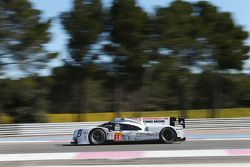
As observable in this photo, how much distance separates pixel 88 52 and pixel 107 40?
58.8 inches

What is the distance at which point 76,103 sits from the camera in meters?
29.8

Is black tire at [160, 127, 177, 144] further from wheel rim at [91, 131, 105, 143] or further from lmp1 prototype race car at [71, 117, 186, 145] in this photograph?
wheel rim at [91, 131, 105, 143]

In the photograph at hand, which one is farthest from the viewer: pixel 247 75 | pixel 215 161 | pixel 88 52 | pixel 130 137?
pixel 247 75

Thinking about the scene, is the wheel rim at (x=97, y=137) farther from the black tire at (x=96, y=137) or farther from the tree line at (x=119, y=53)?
the tree line at (x=119, y=53)

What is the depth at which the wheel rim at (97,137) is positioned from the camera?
17078 millimetres

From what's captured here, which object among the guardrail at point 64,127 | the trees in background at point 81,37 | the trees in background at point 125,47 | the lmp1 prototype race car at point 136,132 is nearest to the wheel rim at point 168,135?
the lmp1 prototype race car at point 136,132

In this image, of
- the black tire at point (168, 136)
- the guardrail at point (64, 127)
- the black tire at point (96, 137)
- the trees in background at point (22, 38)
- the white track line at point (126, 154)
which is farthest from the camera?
the trees in background at point (22, 38)

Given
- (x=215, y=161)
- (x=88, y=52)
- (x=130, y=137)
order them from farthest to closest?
(x=88, y=52), (x=130, y=137), (x=215, y=161)

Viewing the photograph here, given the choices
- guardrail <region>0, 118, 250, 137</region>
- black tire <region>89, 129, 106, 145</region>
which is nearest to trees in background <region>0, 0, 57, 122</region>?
guardrail <region>0, 118, 250, 137</region>

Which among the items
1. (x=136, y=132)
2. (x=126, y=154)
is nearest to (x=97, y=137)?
(x=136, y=132)

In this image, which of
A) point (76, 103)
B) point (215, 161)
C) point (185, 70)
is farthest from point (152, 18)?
point (215, 161)

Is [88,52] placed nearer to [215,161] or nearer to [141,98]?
[141,98]

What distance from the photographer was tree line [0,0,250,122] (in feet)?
94.6

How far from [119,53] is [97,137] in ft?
40.6
